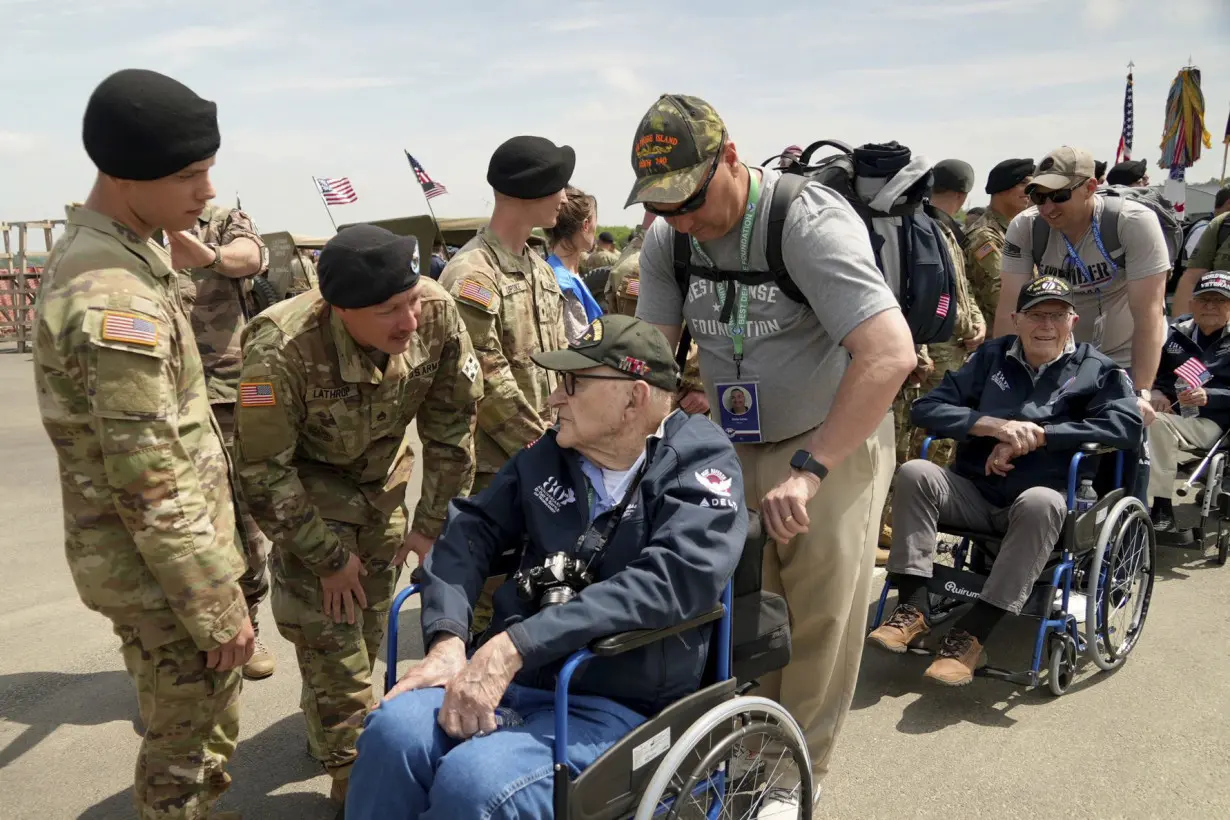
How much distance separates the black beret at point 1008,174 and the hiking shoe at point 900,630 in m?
3.29

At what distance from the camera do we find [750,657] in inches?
94.1

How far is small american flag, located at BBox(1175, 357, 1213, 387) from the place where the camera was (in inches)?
205

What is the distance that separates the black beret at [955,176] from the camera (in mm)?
5895

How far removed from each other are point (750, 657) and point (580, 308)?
236 centimetres

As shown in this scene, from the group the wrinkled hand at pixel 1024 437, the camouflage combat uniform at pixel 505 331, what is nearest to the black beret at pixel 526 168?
the camouflage combat uniform at pixel 505 331

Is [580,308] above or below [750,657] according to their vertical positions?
above

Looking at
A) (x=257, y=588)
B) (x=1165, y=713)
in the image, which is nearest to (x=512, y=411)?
(x=257, y=588)

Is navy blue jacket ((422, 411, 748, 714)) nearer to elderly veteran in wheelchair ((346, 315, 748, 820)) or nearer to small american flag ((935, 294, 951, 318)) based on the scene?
elderly veteran in wheelchair ((346, 315, 748, 820))

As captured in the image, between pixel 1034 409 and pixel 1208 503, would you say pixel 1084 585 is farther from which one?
pixel 1208 503

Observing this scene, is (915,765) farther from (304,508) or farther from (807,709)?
(304,508)

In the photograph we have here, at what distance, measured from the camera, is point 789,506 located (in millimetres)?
2322

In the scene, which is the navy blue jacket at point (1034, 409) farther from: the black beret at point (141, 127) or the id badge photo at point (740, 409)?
the black beret at point (141, 127)

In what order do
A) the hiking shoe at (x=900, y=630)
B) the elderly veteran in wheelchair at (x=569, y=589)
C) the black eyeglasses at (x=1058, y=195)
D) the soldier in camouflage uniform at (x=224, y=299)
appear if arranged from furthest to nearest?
the black eyeglasses at (x=1058, y=195) → the soldier in camouflage uniform at (x=224, y=299) → the hiking shoe at (x=900, y=630) → the elderly veteran in wheelchair at (x=569, y=589)

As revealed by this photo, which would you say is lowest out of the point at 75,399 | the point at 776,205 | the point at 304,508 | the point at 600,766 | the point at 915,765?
the point at 915,765
